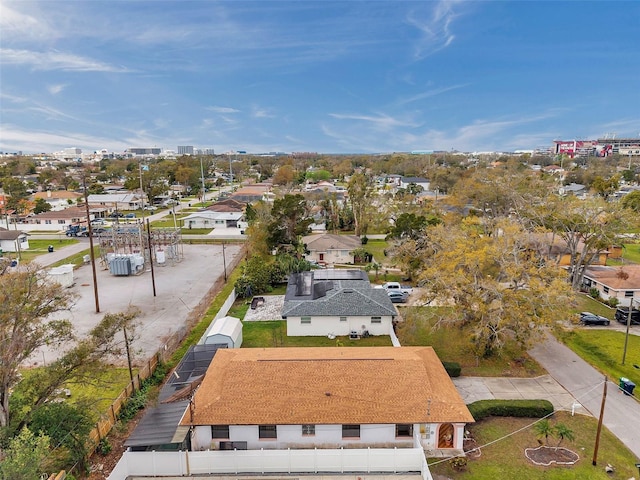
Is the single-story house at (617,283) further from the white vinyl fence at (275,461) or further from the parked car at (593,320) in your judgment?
the white vinyl fence at (275,461)

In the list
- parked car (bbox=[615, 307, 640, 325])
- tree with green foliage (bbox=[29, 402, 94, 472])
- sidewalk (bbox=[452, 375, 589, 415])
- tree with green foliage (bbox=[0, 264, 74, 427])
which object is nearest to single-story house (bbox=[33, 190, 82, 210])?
tree with green foliage (bbox=[0, 264, 74, 427])

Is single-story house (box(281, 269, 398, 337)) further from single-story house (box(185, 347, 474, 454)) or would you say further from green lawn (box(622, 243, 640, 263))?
green lawn (box(622, 243, 640, 263))

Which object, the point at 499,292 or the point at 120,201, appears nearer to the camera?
the point at 499,292

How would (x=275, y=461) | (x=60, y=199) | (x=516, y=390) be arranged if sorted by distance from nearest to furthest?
1. (x=275, y=461)
2. (x=516, y=390)
3. (x=60, y=199)

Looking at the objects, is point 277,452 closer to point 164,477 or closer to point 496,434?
point 164,477

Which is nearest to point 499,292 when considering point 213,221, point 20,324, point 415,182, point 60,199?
point 20,324

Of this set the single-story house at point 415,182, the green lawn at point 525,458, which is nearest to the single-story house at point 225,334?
the green lawn at point 525,458

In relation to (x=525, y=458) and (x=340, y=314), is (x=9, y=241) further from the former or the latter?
(x=525, y=458)

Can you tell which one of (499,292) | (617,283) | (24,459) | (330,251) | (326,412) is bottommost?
(326,412)
